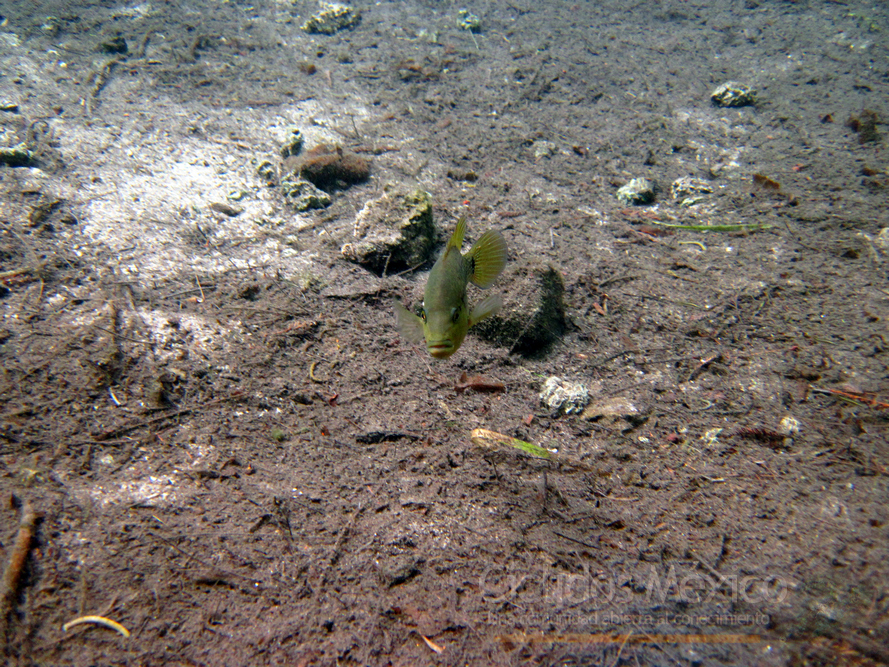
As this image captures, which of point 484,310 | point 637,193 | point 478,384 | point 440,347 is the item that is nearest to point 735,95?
point 637,193

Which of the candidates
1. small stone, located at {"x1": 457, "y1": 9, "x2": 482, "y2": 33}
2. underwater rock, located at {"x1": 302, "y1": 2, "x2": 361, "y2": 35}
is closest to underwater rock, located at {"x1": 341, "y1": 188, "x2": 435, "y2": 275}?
underwater rock, located at {"x1": 302, "y1": 2, "x2": 361, "y2": 35}

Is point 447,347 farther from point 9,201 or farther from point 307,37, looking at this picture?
point 307,37

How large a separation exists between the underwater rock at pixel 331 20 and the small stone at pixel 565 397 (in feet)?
30.7

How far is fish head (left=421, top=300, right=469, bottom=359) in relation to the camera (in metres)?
1.88

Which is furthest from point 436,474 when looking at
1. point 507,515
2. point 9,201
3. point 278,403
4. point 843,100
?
point 843,100

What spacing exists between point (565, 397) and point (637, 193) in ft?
11.5

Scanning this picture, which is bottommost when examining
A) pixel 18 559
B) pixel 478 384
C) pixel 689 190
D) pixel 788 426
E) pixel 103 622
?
pixel 103 622

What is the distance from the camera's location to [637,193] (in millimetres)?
5109

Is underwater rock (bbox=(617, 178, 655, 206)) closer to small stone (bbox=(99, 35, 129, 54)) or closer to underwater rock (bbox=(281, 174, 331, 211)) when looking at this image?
underwater rock (bbox=(281, 174, 331, 211))

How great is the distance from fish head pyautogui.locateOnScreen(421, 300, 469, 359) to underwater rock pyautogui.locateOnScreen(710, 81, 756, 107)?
7.74 metres

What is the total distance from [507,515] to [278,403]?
178 centimetres

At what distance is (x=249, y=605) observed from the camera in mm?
1870

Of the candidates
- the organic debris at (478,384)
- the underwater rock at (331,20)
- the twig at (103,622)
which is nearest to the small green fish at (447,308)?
the organic debris at (478,384)

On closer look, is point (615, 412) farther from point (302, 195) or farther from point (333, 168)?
point (333, 168)
